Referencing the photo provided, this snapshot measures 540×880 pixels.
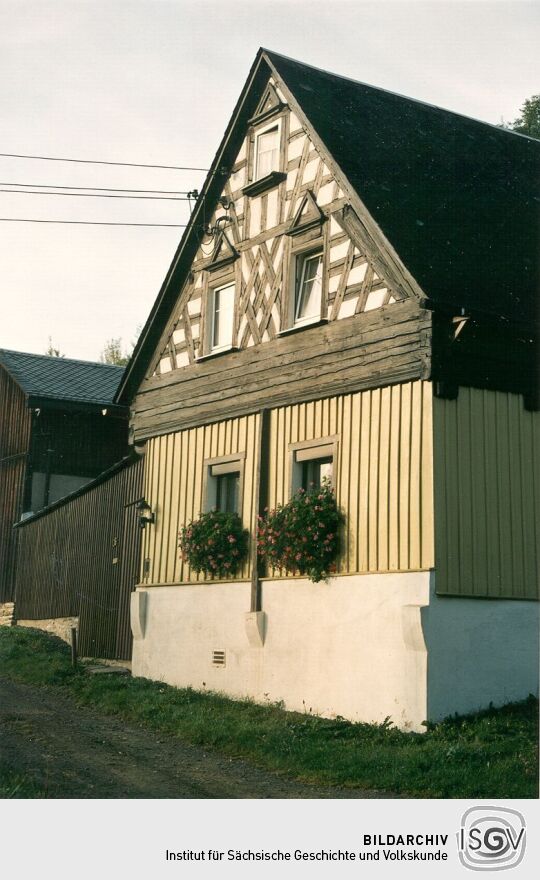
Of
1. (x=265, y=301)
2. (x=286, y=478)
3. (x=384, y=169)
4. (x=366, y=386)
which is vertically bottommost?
(x=286, y=478)

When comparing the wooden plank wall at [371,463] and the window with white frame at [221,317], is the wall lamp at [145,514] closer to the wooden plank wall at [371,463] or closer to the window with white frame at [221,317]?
the wooden plank wall at [371,463]

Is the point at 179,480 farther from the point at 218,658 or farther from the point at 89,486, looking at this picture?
the point at 89,486

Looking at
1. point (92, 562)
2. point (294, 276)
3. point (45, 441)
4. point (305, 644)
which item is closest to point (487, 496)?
point (305, 644)

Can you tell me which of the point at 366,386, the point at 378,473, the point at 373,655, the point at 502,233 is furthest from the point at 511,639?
the point at 502,233

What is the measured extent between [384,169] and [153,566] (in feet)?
26.4

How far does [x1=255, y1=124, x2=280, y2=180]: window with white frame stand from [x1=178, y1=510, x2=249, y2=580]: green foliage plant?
19.0 ft

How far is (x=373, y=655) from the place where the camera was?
14.9 meters

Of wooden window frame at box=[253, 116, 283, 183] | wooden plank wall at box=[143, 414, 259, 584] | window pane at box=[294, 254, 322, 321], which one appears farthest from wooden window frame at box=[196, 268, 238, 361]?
window pane at box=[294, 254, 322, 321]

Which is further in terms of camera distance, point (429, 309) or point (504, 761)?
point (429, 309)

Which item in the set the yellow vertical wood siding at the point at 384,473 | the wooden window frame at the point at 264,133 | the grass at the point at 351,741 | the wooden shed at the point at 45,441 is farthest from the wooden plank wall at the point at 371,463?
the wooden shed at the point at 45,441

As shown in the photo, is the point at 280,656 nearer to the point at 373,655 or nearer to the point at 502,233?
the point at 373,655

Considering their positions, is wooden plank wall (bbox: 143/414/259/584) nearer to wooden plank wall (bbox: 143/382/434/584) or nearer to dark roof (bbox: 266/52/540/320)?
wooden plank wall (bbox: 143/382/434/584)

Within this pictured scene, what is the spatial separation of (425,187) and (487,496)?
205 inches
